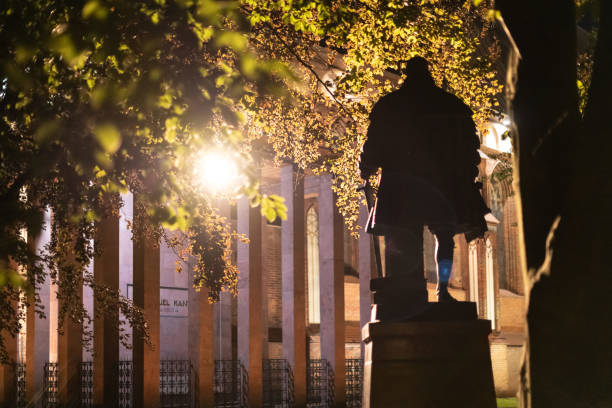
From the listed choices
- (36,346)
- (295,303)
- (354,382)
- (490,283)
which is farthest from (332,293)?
(490,283)

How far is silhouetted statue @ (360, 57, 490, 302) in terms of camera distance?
25.7 ft

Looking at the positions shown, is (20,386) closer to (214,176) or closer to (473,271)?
(214,176)

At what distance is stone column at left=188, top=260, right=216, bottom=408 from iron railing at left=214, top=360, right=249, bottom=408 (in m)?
0.52

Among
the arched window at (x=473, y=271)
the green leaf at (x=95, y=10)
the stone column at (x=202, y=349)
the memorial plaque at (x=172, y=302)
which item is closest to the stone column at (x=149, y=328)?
the stone column at (x=202, y=349)

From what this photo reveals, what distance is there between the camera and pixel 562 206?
5.25 metres

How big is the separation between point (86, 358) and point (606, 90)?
77.4 feet

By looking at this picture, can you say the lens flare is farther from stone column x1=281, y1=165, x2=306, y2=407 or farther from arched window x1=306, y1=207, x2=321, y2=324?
arched window x1=306, y1=207, x2=321, y2=324

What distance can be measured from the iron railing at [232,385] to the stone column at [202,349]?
0.52 meters

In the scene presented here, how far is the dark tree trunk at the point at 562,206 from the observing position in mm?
5023

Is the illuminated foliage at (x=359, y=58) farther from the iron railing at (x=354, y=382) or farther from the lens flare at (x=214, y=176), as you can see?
the iron railing at (x=354, y=382)

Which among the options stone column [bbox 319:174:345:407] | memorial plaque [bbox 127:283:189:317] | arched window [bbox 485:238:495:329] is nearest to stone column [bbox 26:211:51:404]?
memorial plaque [bbox 127:283:189:317]

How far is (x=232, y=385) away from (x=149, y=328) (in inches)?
282

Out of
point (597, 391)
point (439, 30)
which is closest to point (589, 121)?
point (597, 391)

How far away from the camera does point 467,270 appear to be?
34.2 m
